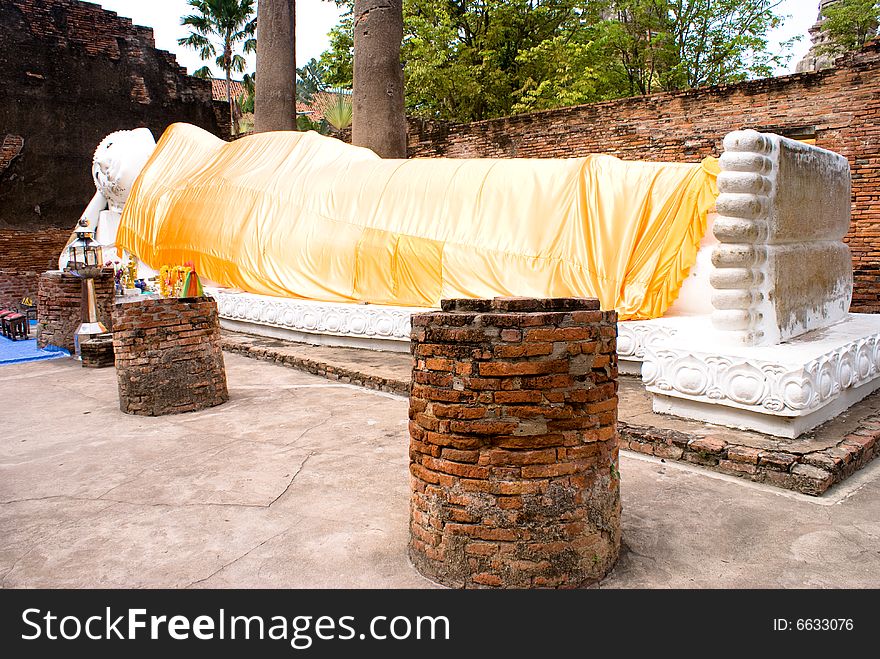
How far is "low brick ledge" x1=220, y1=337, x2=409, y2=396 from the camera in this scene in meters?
5.11

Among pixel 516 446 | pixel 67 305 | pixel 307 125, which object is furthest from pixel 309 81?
pixel 516 446

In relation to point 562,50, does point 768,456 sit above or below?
below

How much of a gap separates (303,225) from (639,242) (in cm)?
353

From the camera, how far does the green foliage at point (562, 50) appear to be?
1370cm

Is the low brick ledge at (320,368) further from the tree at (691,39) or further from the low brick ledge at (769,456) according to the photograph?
the tree at (691,39)

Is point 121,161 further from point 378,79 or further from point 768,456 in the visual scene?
point 768,456

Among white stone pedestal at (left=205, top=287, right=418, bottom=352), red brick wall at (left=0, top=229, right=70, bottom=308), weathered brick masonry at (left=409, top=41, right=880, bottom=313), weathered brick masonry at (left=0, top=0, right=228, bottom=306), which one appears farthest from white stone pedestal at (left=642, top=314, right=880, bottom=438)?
weathered brick masonry at (left=0, top=0, right=228, bottom=306)

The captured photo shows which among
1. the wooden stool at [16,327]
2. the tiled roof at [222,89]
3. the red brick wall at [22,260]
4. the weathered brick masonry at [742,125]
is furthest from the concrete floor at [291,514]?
the tiled roof at [222,89]

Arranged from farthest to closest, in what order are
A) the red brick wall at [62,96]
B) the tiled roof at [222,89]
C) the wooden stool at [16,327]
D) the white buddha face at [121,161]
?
the tiled roof at [222,89] < the red brick wall at [62,96] < the white buddha face at [121,161] < the wooden stool at [16,327]

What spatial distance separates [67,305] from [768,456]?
7212 millimetres

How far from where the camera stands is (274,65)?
10.7 m

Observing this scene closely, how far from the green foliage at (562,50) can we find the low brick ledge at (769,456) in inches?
430

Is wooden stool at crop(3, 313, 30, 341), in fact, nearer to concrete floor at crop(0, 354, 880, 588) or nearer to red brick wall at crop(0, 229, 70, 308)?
red brick wall at crop(0, 229, 70, 308)

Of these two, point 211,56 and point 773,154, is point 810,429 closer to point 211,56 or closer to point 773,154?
point 773,154
